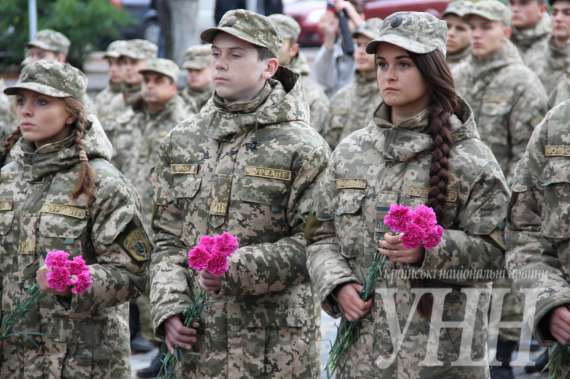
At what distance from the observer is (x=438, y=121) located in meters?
5.57

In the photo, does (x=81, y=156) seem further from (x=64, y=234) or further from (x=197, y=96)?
(x=197, y=96)

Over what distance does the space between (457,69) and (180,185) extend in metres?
4.53

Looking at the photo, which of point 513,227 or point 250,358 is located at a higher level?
point 513,227

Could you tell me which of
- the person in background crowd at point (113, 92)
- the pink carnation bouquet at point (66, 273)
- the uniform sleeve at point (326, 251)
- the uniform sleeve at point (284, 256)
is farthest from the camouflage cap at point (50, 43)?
the uniform sleeve at point (326, 251)

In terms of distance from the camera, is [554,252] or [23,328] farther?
[23,328]

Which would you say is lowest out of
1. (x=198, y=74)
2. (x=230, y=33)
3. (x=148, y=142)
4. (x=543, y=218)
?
(x=148, y=142)

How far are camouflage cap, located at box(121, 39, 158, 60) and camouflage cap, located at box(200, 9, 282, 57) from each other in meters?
6.82

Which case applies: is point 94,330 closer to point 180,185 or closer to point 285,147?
point 180,185

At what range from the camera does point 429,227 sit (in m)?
5.17

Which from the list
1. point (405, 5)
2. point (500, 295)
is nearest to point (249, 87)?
point (500, 295)

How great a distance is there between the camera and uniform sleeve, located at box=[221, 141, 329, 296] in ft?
19.5

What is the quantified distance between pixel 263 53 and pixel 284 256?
3.55ft

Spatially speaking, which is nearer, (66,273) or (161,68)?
(66,273)

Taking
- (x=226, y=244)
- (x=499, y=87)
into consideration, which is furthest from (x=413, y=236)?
(x=499, y=87)
